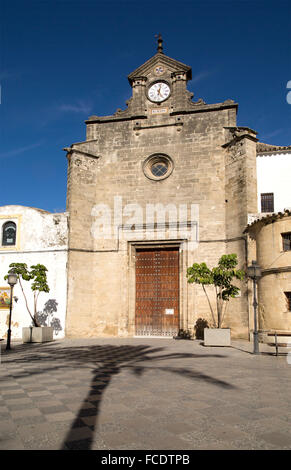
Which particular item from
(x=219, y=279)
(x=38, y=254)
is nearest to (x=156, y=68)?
(x=38, y=254)

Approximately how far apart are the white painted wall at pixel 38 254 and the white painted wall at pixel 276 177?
9.22 meters

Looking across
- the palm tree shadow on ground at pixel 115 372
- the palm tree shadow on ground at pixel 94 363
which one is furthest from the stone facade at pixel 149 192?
the palm tree shadow on ground at pixel 115 372

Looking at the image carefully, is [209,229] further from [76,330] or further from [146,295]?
[76,330]

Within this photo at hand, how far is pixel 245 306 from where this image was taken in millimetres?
16047

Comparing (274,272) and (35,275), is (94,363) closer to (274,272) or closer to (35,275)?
(35,275)

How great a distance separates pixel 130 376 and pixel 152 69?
16.7 m

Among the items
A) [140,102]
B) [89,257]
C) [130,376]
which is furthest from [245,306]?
[140,102]

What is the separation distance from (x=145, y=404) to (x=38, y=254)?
554 inches

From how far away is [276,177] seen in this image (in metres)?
17.3

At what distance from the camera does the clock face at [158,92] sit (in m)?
19.6

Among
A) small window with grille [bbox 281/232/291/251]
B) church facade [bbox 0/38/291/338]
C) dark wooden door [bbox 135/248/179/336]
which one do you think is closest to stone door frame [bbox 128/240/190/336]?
church facade [bbox 0/38/291/338]

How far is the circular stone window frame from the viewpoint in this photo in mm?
18828

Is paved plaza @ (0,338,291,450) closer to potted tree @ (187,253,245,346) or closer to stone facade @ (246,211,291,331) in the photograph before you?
potted tree @ (187,253,245,346)
